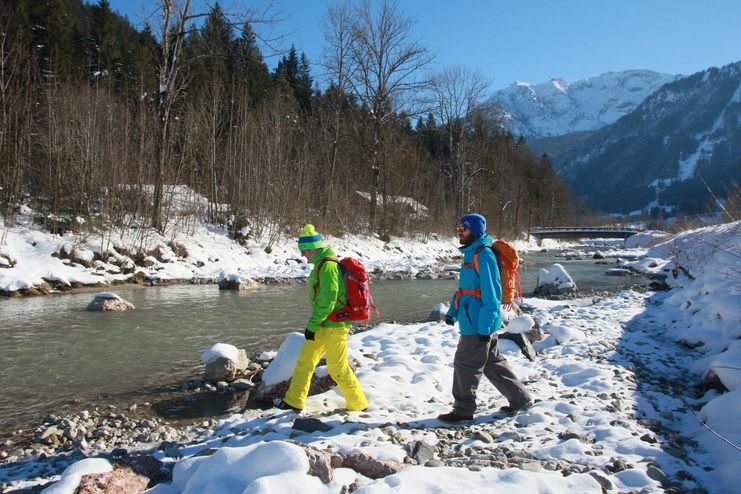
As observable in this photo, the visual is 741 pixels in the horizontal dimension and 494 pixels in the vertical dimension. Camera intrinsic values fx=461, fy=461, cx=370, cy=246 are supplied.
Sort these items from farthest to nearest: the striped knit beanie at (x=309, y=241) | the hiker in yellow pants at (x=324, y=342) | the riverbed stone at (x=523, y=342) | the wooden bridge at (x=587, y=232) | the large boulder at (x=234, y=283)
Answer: the wooden bridge at (x=587, y=232)
the large boulder at (x=234, y=283)
the riverbed stone at (x=523, y=342)
the striped knit beanie at (x=309, y=241)
the hiker in yellow pants at (x=324, y=342)

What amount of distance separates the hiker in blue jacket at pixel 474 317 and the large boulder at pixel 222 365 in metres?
3.00

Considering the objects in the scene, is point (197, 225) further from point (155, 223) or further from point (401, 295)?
point (401, 295)

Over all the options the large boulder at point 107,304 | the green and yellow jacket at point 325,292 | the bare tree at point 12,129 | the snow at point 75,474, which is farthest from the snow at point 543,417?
the bare tree at point 12,129

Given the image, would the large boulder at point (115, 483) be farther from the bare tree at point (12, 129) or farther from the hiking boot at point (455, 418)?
the bare tree at point (12, 129)

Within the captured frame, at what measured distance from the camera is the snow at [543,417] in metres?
2.91

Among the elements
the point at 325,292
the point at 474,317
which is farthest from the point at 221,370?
the point at 474,317

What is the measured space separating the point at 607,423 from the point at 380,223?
84.3 ft

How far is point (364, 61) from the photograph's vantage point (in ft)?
92.6

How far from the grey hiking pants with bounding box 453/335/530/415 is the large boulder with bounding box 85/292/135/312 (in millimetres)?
8862

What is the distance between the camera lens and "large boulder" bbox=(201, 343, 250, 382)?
6.09 meters

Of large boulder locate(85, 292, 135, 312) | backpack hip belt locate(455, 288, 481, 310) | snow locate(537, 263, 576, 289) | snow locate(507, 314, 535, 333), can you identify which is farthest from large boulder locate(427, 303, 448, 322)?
large boulder locate(85, 292, 135, 312)

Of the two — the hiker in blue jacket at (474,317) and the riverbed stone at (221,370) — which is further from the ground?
the hiker in blue jacket at (474,317)

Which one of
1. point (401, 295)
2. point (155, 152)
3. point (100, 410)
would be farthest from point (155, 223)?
point (100, 410)

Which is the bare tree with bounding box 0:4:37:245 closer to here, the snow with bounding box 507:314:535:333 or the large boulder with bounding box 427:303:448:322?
the large boulder with bounding box 427:303:448:322
